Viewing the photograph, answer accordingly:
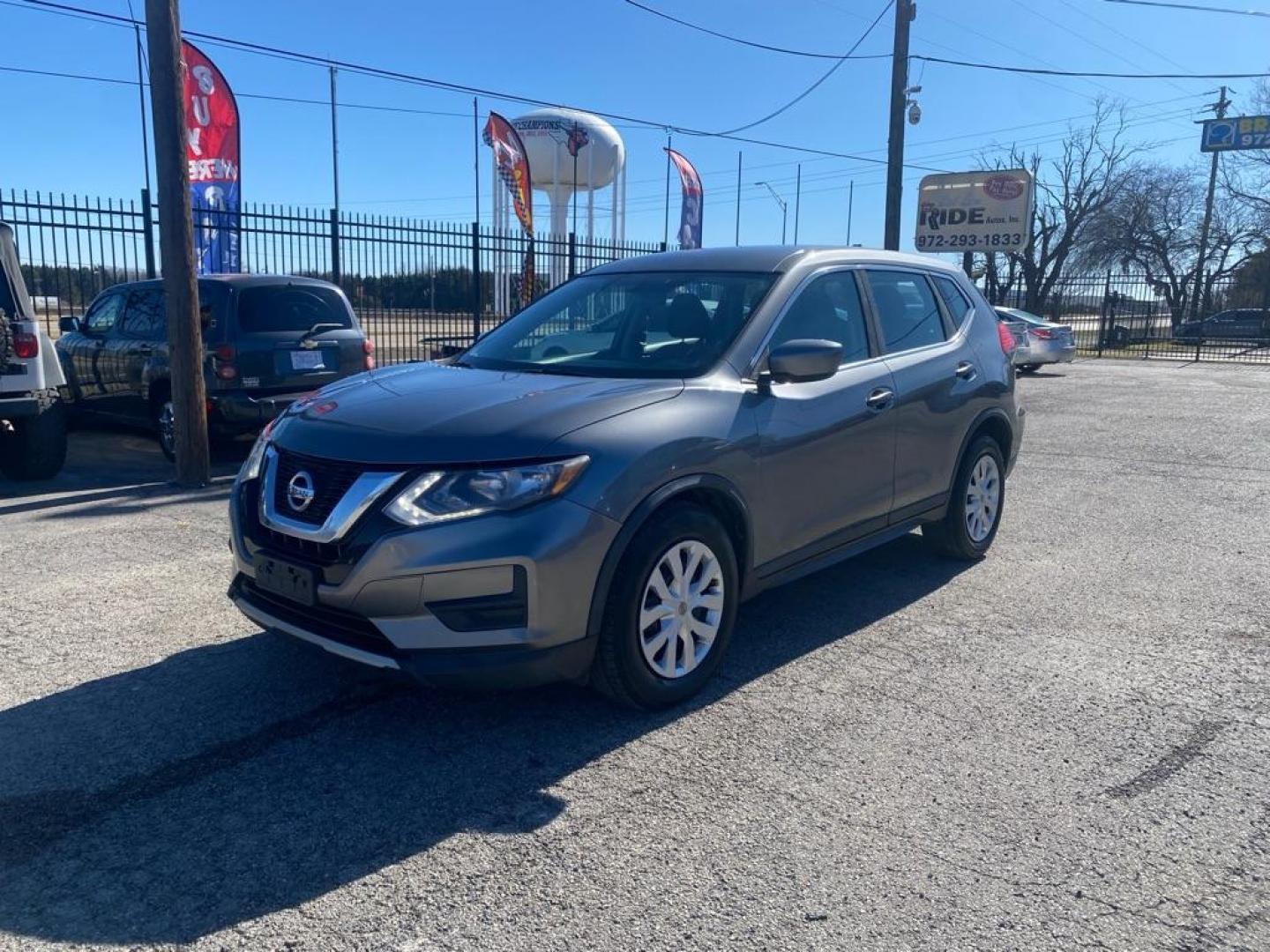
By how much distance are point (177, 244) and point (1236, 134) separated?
3540 cm

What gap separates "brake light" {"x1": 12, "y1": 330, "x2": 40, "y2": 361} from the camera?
7605mm

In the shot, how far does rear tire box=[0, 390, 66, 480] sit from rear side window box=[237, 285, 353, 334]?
1.59 metres

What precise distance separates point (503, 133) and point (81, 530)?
17.5m

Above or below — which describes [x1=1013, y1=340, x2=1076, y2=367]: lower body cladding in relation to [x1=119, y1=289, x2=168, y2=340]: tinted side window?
below

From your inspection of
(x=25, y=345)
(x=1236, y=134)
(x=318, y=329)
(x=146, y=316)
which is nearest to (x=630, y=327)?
(x=318, y=329)

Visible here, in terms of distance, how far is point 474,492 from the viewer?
10.9 feet

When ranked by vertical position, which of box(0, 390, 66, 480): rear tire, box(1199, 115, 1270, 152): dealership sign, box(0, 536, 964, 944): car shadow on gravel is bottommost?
box(0, 536, 964, 944): car shadow on gravel

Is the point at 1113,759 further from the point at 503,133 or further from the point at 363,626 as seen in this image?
the point at 503,133

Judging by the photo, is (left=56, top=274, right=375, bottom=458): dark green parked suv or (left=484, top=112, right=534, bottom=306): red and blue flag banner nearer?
(left=56, top=274, right=375, bottom=458): dark green parked suv

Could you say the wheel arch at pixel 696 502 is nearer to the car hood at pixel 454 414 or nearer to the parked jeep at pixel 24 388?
the car hood at pixel 454 414

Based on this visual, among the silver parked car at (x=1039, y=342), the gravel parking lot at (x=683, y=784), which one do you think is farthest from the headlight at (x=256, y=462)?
the silver parked car at (x=1039, y=342)

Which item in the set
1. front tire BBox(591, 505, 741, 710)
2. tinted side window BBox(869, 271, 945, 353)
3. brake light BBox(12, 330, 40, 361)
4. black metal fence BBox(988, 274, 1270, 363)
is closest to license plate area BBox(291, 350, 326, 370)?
brake light BBox(12, 330, 40, 361)

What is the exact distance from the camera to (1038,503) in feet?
25.4

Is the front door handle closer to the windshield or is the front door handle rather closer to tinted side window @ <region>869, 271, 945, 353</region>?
tinted side window @ <region>869, 271, 945, 353</region>
